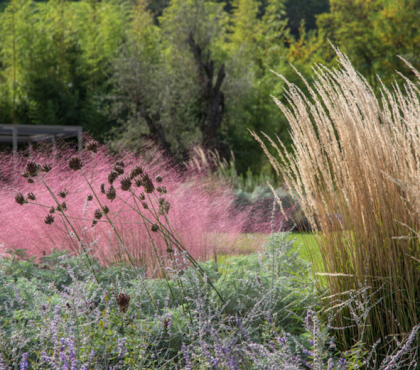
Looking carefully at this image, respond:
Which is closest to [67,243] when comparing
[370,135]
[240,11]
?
[370,135]

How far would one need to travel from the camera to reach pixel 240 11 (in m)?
25.2

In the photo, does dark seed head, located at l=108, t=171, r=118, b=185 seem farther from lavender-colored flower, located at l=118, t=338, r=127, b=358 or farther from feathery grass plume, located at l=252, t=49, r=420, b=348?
feathery grass plume, located at l=252, t=49, r=420, b=348

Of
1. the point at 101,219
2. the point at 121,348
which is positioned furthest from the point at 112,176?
the point at 101,219

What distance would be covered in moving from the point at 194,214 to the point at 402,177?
6.10 ft

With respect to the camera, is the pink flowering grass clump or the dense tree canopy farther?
the dense tree canopy

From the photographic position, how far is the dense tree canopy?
15.6 m

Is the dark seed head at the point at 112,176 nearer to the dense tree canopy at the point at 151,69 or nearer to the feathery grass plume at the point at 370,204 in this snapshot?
the feathery grass plume at the point at 370,204

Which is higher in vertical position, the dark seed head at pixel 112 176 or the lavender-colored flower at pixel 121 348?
the dark seed head at pixel 112 176

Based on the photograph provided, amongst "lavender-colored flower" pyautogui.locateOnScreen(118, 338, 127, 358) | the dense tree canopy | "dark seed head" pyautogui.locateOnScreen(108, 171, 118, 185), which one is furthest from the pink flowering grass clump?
the dense tree canopy

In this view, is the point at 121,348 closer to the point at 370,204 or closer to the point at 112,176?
the point at 112,176

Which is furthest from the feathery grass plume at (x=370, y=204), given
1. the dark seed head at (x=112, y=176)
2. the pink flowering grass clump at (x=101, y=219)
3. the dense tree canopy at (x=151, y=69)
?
the dense tree canopy at (x=151, y=69)

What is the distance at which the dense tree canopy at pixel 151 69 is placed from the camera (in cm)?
1555

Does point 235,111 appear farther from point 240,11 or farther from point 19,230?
point 19,230

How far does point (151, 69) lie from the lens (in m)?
16.6
